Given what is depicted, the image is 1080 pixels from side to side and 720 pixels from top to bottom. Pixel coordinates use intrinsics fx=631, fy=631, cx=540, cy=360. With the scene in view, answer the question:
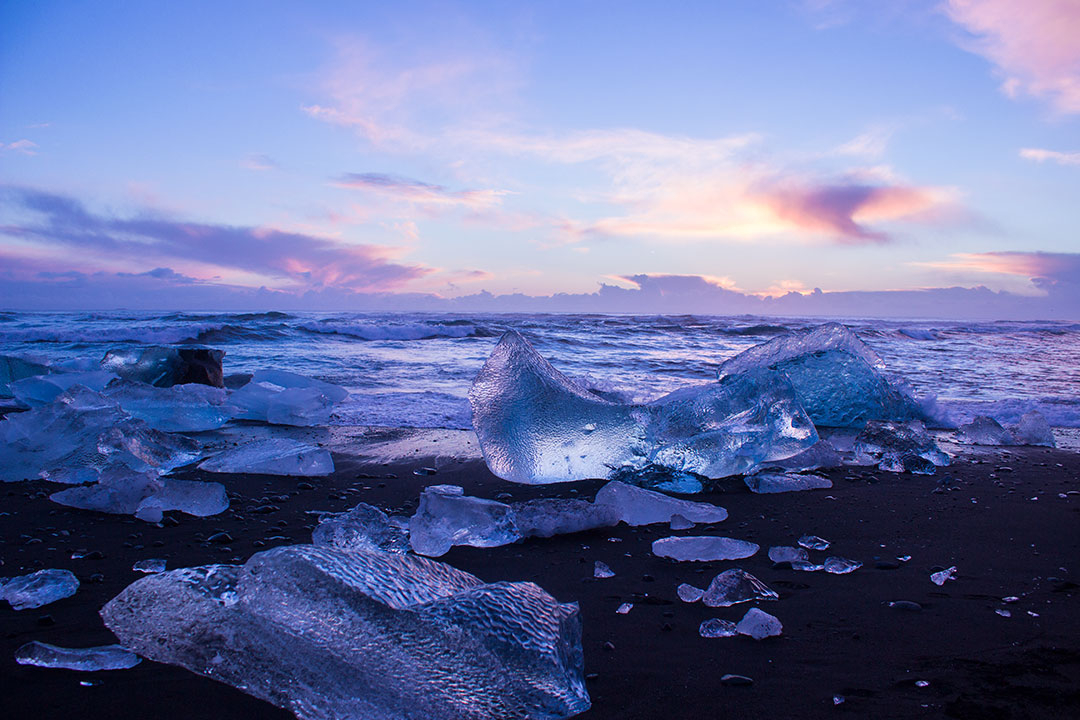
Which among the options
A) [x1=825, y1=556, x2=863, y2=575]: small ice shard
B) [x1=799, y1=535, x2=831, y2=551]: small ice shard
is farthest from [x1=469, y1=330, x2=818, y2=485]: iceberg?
[x1=825, y1=556, x2=863, y2=575]: small ice shard

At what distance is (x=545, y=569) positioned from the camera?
1901mm

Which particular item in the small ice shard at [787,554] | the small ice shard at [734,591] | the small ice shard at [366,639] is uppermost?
the small ice shard at [366,639]

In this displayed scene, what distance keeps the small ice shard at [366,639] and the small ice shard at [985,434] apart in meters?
4.06

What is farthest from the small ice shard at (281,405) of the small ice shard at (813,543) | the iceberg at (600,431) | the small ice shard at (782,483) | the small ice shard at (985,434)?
the small ice shard at (985,434)

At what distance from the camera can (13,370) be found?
5.19m

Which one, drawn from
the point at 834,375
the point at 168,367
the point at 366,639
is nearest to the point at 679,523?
the point at 366,639

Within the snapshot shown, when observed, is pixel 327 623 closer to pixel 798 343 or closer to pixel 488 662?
pixel 488 662

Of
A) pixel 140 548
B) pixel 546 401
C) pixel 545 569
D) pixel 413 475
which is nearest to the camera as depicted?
pixel 545 569

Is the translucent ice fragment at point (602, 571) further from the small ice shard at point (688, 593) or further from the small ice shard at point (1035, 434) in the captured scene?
the small ice shard at point (1035, 434)

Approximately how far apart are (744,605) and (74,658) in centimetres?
150

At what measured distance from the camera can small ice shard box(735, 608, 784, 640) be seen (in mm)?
1449

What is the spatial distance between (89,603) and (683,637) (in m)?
1.47

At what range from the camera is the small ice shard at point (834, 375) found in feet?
14.5

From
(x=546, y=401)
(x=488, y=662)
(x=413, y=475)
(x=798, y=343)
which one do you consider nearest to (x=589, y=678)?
(x=488, y=662)
